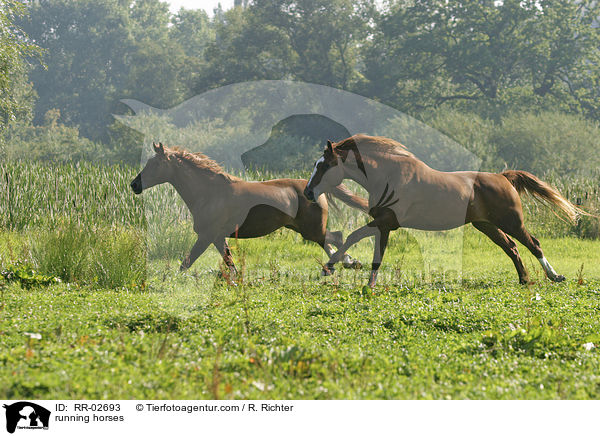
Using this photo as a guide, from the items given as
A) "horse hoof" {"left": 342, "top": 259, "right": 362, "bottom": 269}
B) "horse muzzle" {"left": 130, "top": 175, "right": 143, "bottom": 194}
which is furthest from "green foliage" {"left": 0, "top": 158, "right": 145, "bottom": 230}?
"horse hoof" {"left": 342, "top": 259, "right": 362, "bottom": 269}

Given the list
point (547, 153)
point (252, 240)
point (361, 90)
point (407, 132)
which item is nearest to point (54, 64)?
point (361, 90)

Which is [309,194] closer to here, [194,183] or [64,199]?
[194,183]

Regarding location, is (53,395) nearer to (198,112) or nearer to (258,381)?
(258,381)

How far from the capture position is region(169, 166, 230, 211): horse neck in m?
8.49

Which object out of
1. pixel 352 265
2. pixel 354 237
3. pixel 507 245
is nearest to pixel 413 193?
pixel 354 237

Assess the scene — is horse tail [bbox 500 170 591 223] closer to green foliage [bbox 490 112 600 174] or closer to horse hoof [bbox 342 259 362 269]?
horse hoof [bbox 342 259 362 269]

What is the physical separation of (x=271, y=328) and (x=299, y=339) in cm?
47

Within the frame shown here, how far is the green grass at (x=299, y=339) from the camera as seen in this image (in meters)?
4.29

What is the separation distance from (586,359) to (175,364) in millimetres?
3581

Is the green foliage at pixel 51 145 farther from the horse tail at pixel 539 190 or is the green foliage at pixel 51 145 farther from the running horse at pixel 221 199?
the horse tail at pixel 539 190

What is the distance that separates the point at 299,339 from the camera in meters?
5.53
